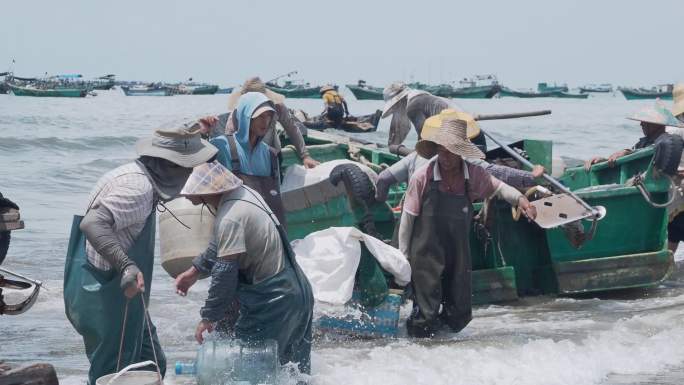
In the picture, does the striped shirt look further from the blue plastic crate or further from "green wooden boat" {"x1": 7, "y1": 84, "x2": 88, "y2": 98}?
"green wooden boat" {"x1": 7, "y1": 84, "x2": 88, "y2": 98}

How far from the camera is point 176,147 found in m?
5.36

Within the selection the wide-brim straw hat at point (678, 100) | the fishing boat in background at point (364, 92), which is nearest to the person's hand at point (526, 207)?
the wide-brim straw hat at point (678, 100)

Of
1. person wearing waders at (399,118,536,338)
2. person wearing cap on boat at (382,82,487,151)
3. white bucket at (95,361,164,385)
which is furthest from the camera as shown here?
person wearing cap on boat at (382,82,487,151)

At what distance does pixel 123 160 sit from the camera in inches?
1105

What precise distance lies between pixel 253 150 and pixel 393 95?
3.15 m

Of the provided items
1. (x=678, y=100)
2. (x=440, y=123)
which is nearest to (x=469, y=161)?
(x=440, y=123)

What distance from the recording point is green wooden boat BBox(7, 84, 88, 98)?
87.6 meters

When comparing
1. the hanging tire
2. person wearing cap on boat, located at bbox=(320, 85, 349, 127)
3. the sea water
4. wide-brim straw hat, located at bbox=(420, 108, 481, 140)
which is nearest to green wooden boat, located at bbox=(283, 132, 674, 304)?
the hanging tire

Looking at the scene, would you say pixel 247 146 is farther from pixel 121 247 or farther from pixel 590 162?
pixel 590 162

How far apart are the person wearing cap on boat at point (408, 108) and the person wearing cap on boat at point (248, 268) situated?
13.0ft

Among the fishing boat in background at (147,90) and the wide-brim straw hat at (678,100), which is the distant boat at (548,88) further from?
the wide-brim straw hat at (678,100)

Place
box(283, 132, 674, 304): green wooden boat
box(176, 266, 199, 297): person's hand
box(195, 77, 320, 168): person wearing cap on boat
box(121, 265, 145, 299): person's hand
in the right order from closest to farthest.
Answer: box(121, 265, 145, 299): person's hand, box(176, 266, 199, 297): person's hand, box(195, 77, 320, 168): person wearing cap on boat, box(283, 132, 674, 304): green wooden boat

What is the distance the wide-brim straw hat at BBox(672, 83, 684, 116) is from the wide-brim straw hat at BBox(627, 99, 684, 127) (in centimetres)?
66

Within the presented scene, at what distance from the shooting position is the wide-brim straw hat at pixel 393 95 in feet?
32.7
